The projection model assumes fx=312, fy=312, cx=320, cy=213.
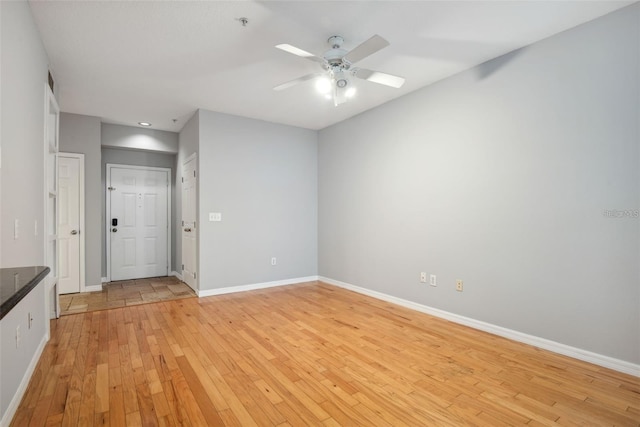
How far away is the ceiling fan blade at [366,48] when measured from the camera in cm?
215

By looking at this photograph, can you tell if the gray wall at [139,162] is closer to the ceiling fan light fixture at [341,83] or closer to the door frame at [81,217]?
the door frame at [81,217]

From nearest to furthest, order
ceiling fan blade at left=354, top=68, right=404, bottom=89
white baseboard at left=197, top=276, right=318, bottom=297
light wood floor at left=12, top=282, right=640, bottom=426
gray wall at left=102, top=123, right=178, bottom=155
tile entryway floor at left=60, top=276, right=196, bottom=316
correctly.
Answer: light wood floor at left=12, top=282, right=640, bottom=426 < ceiling fan blade at left=354, top=68, right=404, bottom=89 < tile entryway floor at left=60, top=276, right=196, bottom=316 < white baseboard at left=197, top=276, right=318, bottom=297 < gray wall at left=102, top=123, right=178, bottom=155

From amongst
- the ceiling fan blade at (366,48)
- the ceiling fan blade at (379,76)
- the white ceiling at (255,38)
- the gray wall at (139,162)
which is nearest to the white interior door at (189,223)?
the gray wall at (139,162)

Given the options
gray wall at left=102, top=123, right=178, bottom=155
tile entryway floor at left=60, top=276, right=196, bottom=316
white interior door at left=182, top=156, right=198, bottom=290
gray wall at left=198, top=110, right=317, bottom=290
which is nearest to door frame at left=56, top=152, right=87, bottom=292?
tile entryway floor at left=60, top=276, right=196, bottom=316

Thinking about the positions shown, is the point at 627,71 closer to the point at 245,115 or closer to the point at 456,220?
the point at 456,220

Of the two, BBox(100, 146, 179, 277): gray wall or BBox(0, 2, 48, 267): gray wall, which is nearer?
BBox(0, 2, 48, 267): gray wall

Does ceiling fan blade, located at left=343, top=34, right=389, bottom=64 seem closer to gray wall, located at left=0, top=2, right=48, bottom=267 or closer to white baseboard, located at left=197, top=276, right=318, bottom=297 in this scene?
gray wall, located at left=0, top=2, right=48, bottom=267

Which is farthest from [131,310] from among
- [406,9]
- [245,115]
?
[406,9]

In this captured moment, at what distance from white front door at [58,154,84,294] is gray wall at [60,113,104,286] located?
89 mm

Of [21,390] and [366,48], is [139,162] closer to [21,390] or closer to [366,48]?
[21,390]

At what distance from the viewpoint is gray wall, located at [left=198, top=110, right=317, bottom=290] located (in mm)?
4543

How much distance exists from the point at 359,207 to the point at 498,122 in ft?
7.08

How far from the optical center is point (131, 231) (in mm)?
5754

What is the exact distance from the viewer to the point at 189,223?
5020 millimetres
